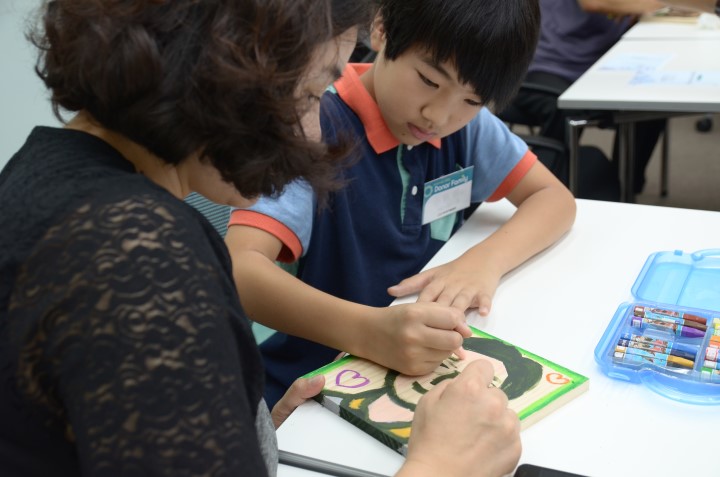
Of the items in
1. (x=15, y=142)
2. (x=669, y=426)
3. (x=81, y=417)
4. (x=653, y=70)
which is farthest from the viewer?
(x=653, y=70)

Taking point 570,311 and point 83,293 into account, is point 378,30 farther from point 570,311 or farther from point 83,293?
point 83,293

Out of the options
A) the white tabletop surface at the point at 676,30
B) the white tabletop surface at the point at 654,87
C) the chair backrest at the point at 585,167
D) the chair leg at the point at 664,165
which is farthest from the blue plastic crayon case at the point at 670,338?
the chair leg at the point at 664,165

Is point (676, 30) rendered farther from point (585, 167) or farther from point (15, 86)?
point (15, 86)

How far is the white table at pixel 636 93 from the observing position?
2.09 metres

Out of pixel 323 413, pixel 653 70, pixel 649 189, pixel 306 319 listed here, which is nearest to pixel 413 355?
pixel 323 413

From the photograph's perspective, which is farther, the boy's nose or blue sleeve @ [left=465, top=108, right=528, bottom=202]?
blue sleeve @ [left=465, top=108, right=528, bottom=202]

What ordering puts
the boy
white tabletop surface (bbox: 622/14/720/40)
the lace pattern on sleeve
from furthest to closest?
white tabletop surface (bbox: 622/14/720/40)
the boy
the lace pattern on sleeve

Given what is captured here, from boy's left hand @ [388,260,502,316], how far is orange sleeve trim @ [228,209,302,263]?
0.18 metres

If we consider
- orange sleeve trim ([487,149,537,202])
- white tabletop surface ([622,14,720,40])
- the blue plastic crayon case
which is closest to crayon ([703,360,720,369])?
the blue plastic crayon case

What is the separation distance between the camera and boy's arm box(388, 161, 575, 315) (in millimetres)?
1129

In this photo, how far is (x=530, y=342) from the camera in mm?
1019

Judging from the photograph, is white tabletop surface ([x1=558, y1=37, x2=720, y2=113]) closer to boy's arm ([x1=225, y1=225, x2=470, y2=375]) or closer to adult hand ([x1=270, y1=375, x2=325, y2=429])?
boy's arm ([x1=225, y1=225, x2=470, y2=375])

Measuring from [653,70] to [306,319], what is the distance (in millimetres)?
1760

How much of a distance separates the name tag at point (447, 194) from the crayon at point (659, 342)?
530 millimetres
